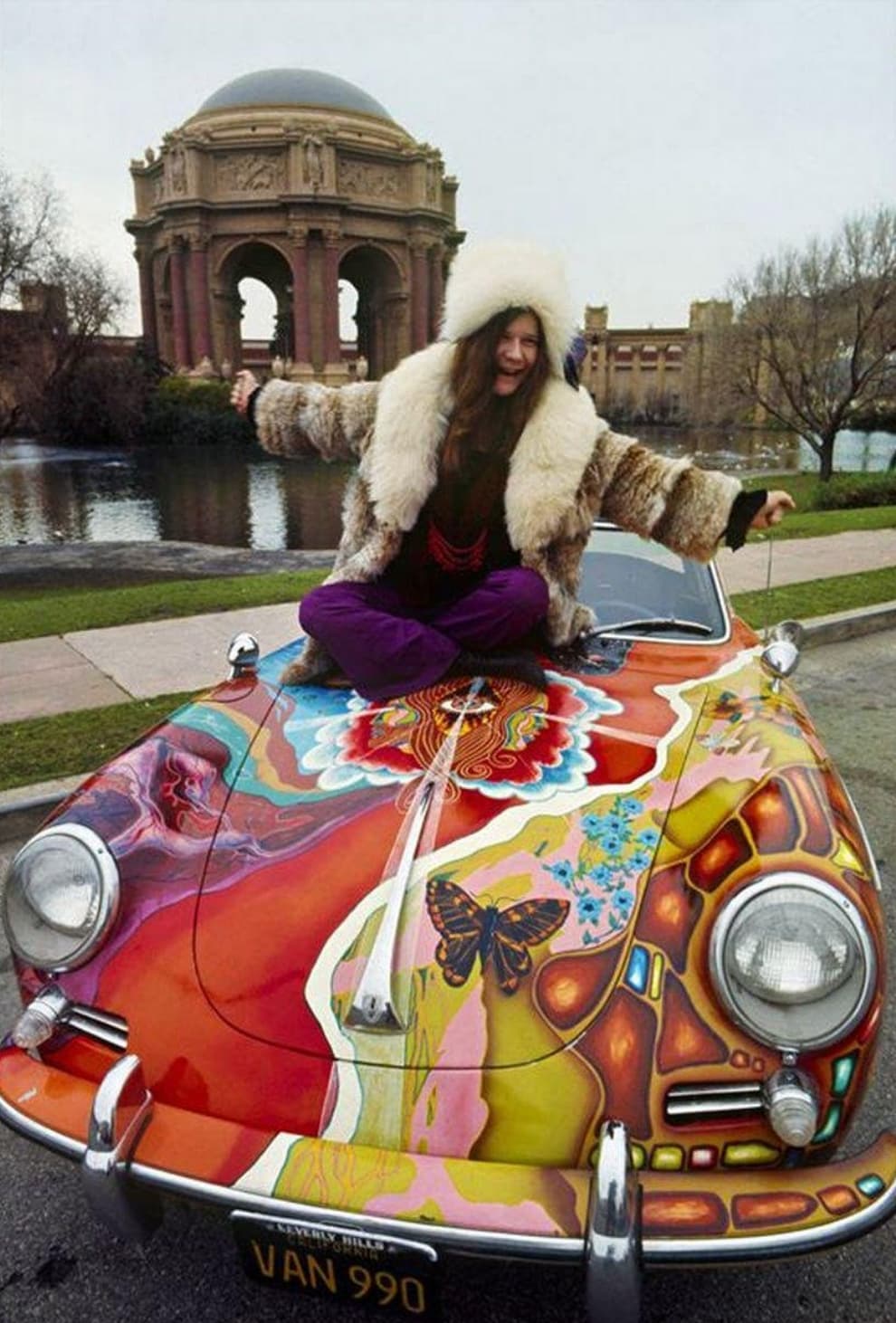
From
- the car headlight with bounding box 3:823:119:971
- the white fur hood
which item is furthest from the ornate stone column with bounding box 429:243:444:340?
the car headlight with bounding box 3:823:119:971

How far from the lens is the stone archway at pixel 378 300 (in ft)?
189

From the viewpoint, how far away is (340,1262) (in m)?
1.50

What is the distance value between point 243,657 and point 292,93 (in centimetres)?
6370

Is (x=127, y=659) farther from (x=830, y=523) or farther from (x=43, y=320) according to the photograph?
(x=43, y=320)

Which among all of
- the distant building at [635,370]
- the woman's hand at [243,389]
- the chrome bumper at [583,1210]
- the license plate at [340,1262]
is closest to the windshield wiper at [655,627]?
the woman's hand at [243,389]

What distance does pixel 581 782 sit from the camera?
2139 millimetres

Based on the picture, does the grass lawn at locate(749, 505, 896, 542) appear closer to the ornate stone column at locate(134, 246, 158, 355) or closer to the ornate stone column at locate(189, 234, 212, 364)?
the ornate stone column at locate(189, 234, 212, 364)

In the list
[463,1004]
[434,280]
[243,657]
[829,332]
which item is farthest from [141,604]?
[434,280]

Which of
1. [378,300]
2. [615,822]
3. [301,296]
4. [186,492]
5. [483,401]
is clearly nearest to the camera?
[615,822]

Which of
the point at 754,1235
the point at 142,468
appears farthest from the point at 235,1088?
the point at 142,468

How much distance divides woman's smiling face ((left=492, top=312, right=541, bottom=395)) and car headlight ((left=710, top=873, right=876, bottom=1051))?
1.72 meters

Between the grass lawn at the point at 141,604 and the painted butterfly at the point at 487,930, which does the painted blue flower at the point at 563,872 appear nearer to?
the painted butterfly at the point at 487,930

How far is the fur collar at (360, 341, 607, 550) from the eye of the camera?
2.72m

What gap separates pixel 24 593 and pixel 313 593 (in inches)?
318
